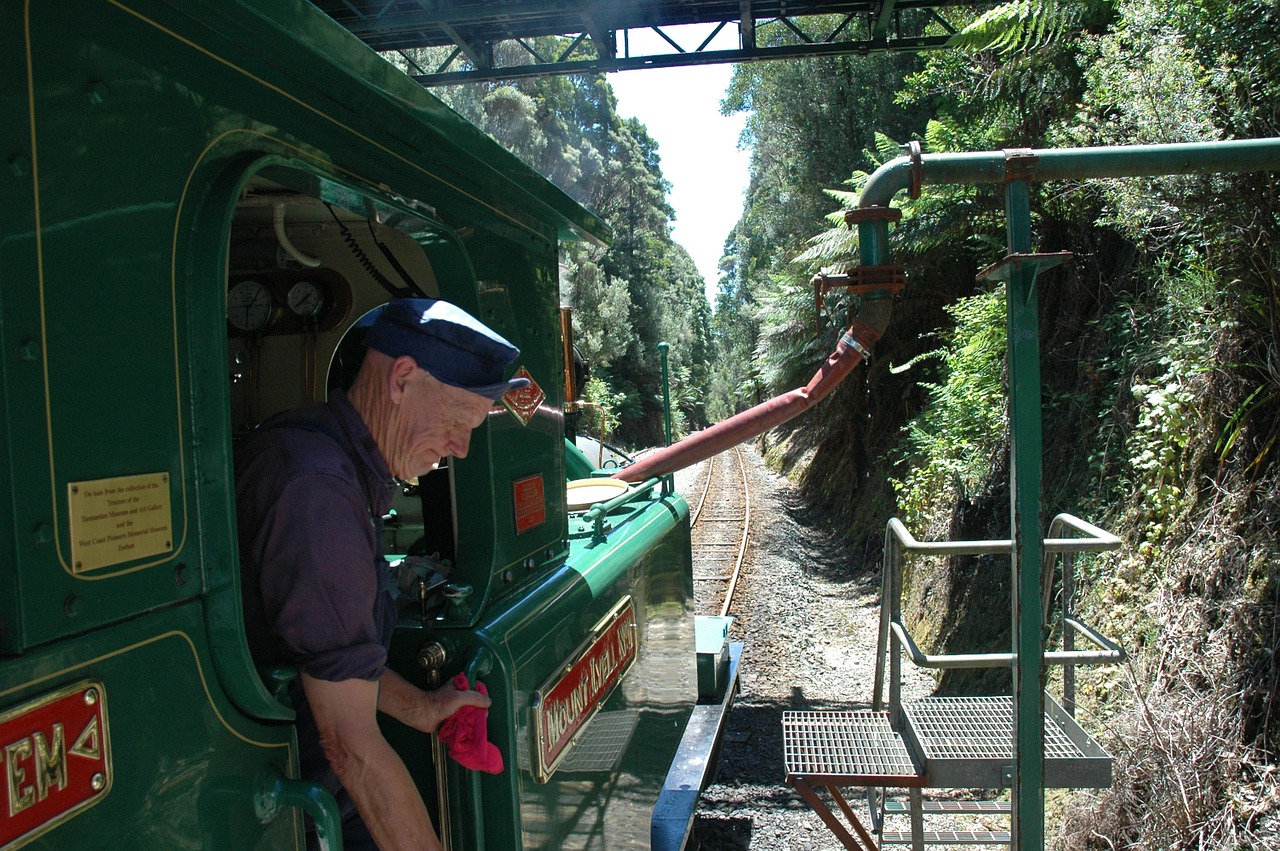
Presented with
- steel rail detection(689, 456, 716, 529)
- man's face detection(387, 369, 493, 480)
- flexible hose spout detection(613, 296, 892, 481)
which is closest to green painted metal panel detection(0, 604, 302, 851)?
man's face detection(387, 369, 493, 480)

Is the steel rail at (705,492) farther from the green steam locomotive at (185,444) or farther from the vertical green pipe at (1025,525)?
the green steam locomotive at (185,444)

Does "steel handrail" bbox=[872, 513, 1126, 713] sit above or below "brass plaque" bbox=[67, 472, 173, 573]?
below

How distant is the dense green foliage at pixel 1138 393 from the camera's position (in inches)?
158

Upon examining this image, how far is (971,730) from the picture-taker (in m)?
3.51

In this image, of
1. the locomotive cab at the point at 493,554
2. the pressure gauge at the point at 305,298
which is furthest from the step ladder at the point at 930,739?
the pressure gauge at the point at 305,298

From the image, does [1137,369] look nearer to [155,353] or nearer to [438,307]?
[438,307]

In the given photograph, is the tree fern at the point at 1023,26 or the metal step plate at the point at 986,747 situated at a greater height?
the tree fern at the point at 1023,26

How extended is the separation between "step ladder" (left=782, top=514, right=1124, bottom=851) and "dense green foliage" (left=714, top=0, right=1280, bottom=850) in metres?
0.89

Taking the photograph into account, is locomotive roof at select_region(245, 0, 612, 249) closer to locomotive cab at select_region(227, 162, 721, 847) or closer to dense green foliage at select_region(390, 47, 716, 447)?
locomotive cab at select_region(227, 162, 721, 847)

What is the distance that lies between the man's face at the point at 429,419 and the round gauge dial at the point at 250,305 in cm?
135

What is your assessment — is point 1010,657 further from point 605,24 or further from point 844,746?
point 605,24

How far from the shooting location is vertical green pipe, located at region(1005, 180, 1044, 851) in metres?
2.49

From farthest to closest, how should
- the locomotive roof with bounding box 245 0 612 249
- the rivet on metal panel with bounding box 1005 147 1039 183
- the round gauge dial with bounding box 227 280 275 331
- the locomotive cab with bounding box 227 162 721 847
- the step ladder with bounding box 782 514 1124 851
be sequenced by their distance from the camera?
the step ladder with bounding box 782 514 1124 851
the round gauge dial with bounding box 227 280 275 331
the rivet on metal panel with bounding box 1005 147 1039 183
the locomotive cab with bounding box 227 162 721 847
the locomotive roof with bounding box 245 0 612 249

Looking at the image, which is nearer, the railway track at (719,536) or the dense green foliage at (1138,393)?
the dense green foliage at (1138,393)
